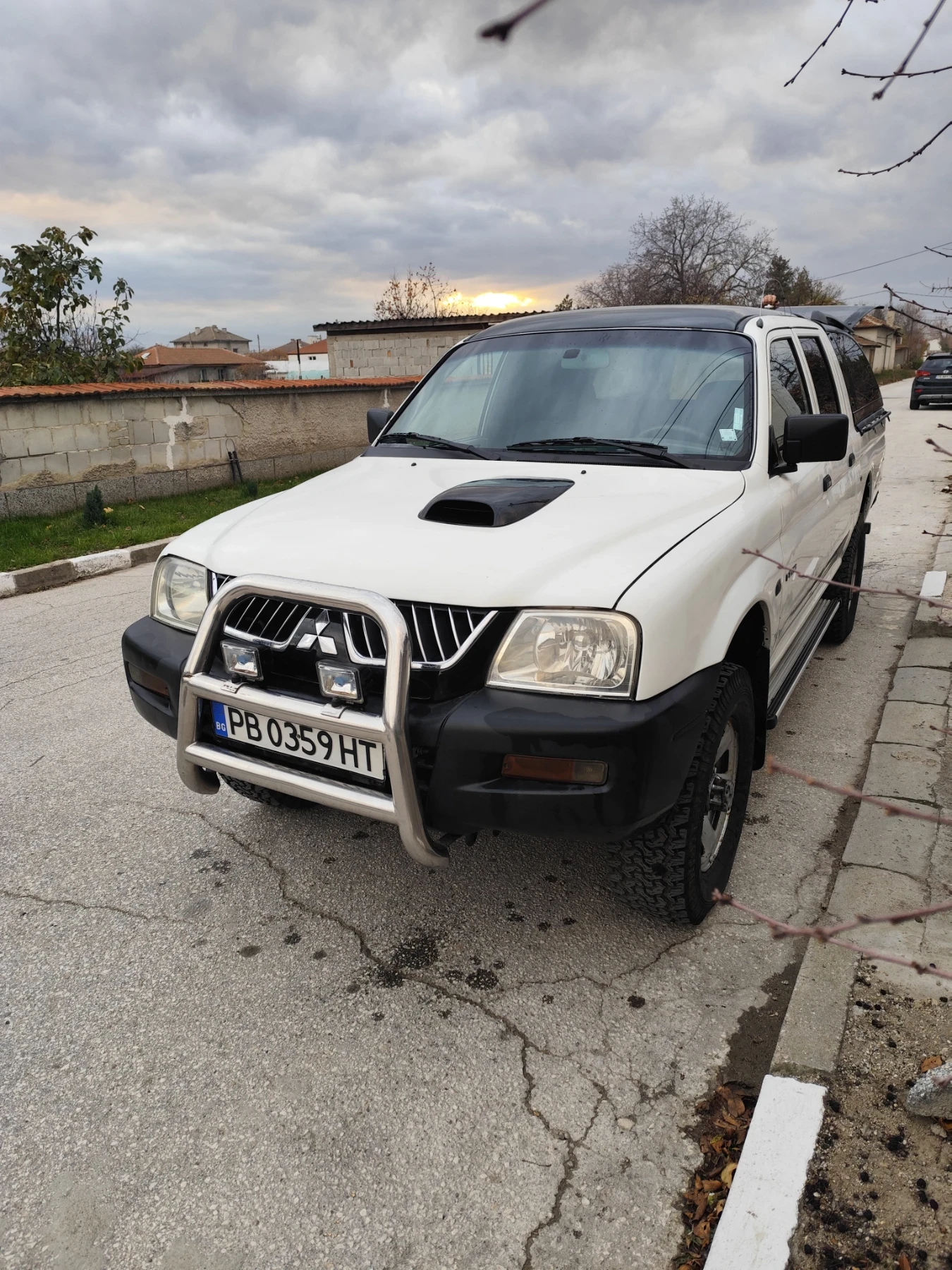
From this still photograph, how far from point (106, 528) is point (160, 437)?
2.23 meters

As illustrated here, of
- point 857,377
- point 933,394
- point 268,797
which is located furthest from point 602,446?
point 933,394

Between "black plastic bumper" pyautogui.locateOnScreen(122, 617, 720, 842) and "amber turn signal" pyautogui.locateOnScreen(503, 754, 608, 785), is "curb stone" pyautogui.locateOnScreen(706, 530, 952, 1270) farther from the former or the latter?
"amber turn signal" pyautogui.locateOnScreen(503, 754, 608, 785)

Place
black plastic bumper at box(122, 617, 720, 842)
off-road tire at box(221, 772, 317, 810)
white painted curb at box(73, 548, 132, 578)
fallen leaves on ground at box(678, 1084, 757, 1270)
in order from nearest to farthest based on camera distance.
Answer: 1. fallen leaves on ground at box(678, 1084, 757, 1270)
2. black plastic bumper at box(122, 617, 720, 842)
3. off-road tire at box(221, 772, 317, 810)
4. white painted curb at box(73, 548, 132, 578)

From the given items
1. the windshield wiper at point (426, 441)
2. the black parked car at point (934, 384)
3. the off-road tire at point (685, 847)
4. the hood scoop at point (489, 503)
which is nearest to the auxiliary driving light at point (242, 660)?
the hood scoop at point (489, 503)

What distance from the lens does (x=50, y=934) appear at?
280 cm

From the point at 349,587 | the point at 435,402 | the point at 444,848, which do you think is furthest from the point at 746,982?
the point at 435,402

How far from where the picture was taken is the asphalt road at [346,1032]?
1.86 meters

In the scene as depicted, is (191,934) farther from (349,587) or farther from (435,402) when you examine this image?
(435,402)

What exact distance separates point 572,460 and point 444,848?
4.75ft

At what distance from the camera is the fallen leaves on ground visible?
1.79 meters

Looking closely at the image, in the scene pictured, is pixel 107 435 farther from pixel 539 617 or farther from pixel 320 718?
pixel 539 617

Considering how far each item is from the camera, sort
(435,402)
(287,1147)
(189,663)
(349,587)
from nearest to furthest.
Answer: (287,1147) < (349,587) < (189,663) < (435,402)

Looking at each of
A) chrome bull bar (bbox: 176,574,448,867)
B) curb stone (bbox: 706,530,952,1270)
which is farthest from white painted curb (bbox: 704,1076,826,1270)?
chrome bull bar (bbox: 176,574,448,867)

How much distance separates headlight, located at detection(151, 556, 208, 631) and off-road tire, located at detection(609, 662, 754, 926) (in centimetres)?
146
